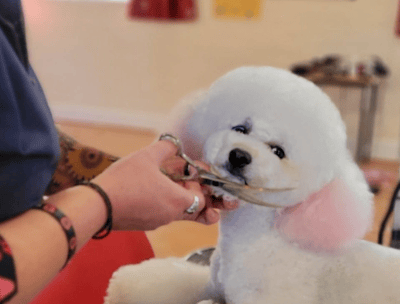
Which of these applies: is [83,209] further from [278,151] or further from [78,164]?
[78,164]

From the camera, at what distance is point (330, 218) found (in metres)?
0.66

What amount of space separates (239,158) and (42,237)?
31cm

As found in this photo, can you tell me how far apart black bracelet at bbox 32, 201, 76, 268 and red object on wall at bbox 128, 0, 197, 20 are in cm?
254

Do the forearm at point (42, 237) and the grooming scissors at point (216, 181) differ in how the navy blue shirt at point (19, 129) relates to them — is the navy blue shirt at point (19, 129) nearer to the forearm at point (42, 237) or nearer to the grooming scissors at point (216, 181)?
the forearm at point (42, 237)

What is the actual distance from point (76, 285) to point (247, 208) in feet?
1.22

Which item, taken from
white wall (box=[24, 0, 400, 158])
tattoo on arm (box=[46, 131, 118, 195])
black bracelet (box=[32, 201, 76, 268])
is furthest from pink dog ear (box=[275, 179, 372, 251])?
white wall (box=[24, 0, 400, 158])

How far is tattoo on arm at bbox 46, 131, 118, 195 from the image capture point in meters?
0.95

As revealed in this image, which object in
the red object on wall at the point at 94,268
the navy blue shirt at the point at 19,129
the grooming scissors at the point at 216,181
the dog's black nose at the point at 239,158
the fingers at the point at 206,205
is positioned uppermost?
the navy blue shirt at the point at 19,129

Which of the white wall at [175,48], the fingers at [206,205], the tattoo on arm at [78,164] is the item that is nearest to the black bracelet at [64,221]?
the fingers at [206,205]

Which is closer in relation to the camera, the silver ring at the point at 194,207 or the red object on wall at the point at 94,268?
the silver ring at the point at 194,207

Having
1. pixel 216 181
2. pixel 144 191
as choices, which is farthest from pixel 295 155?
pixel 144 191

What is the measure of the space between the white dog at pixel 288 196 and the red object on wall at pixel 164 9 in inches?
88.1

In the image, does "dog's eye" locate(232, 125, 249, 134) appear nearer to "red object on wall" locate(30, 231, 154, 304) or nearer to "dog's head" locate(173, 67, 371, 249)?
"dog's head" locate(173, 67, 371, 249)

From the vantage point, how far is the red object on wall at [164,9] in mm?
2811
